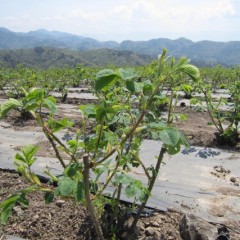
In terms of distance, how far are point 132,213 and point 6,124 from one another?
4.90 m

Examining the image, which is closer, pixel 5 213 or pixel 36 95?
pixel 36 95

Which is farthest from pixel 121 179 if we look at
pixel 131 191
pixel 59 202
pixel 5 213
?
pixel 59 202

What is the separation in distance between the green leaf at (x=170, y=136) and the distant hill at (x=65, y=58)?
101 m

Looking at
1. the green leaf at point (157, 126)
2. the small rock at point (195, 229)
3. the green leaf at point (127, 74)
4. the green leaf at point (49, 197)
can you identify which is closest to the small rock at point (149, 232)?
the small rock at point (195, 229)

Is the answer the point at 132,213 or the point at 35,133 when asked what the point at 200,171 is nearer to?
the point at 132,213

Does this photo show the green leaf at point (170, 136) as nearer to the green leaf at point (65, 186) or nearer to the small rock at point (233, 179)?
the green leaf at point (65, 186)

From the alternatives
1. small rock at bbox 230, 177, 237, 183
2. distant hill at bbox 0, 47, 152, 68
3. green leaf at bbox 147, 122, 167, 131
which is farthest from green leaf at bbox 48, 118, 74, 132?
distant hill at bbox 0, 47, 152, 68

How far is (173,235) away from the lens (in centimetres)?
282

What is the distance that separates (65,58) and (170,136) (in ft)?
365

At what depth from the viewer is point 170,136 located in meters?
1.52

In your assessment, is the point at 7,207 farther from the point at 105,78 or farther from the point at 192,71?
the point at 192,71

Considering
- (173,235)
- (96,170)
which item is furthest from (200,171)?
(96,170)

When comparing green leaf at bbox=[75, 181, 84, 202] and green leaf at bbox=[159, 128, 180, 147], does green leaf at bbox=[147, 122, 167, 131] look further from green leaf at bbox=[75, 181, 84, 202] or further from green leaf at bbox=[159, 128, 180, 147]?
green leaf at bbox=[75, 181, 84, 202]

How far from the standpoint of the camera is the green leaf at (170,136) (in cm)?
149
